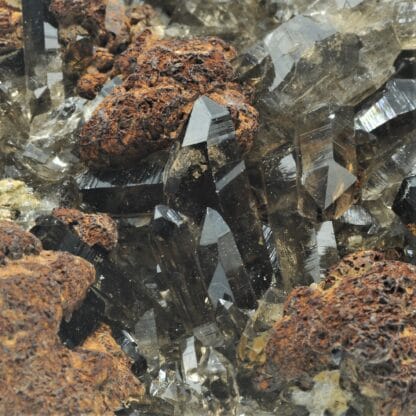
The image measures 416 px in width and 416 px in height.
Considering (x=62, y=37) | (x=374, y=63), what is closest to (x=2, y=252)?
(x=62, y=37)

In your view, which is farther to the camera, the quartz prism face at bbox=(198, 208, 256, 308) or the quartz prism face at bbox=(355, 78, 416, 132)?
the quartz prism face at bbox=(355, 78, 416, 132)

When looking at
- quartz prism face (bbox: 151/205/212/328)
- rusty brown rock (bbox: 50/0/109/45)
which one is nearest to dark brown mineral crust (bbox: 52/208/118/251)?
quartz prism face (bbox: 151/205/212/328)

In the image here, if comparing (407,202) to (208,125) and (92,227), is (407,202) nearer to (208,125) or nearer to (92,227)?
(208,125)

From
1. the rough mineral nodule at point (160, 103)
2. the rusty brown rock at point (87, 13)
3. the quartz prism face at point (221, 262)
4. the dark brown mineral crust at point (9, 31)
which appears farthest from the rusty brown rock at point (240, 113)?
the dark brown mineral crust at point (9, 31)

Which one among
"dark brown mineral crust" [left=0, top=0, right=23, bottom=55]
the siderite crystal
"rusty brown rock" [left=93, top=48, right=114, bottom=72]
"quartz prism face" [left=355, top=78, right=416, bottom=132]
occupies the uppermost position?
"dark brown mineral crust" [left=0, top=0, right=23, bottom=55]

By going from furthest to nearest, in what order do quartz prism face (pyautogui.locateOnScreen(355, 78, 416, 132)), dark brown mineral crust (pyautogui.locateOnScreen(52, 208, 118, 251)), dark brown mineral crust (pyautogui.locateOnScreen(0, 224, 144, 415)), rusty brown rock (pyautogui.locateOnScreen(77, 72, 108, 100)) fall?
1. rusty brown rock (pyautogui.locateOnScreen(77, 72, 108, 100))
2. quartz prism face (pyautogui.locateOnScreen(355, 78, 416, 132))
3. dark brown mineral crust (pyautogui.locateOnScreen(52, 208, 118, 251))
4. dark brown mineral crust (pyautogui.locateOnScreen(0, 224, 144, 415))

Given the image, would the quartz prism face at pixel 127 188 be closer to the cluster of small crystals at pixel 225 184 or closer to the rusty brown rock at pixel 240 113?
the cluster of small crystals at pixel 225 184

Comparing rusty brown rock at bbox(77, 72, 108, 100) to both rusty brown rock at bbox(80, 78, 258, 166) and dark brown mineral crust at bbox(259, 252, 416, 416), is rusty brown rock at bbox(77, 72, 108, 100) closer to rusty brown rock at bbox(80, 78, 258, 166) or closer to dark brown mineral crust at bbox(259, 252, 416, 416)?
rusty brown rock at bbox(80, 78, 258, 166)
